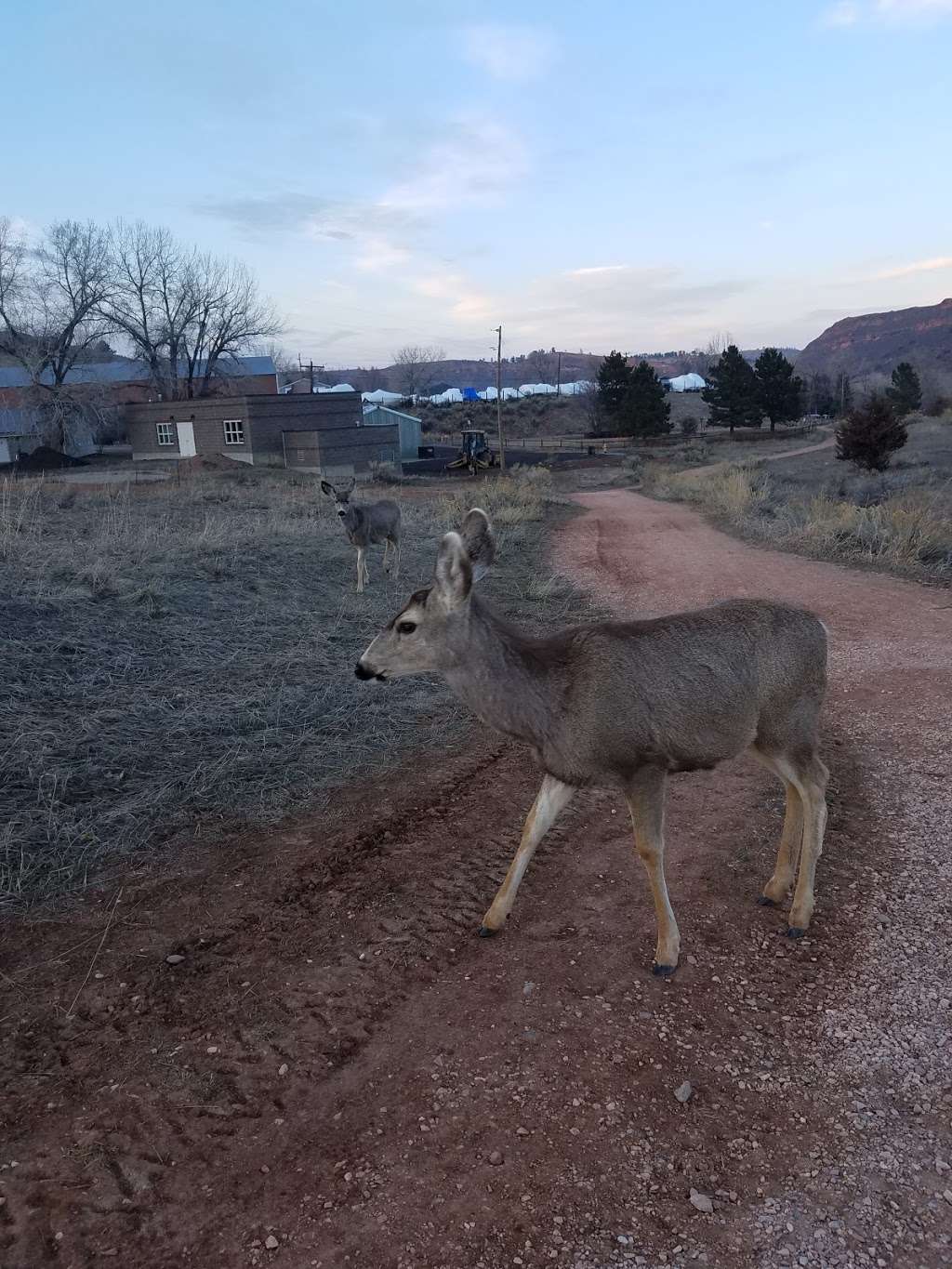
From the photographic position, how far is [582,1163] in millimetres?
3418

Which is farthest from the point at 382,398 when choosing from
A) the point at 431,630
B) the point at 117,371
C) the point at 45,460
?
the point at 431,630

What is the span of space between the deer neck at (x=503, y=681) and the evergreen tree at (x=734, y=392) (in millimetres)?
73007

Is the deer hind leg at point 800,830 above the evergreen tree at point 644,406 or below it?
below

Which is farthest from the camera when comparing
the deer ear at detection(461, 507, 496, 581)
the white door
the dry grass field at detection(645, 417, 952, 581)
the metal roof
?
the metal roof

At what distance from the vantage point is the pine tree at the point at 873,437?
39188 mm

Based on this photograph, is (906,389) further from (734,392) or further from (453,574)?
(453,574)

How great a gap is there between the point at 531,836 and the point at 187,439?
6092 cm

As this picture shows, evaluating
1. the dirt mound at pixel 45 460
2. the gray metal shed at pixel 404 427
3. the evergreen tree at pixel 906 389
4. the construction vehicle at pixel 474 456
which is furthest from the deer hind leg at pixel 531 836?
the evergreen tree at pixel 906 389

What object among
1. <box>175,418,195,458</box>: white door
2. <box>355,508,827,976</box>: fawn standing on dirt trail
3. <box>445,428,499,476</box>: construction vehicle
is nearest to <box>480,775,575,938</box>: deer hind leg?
<box>355,508,827,976</box>: fawn standing on dirt trail

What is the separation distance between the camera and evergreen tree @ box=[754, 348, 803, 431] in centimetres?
7200

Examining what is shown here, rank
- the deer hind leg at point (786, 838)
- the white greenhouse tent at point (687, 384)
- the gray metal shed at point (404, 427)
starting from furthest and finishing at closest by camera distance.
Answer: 1. the white greenhouse tent at point (687, 384)
2. the gray metal shed at point (404, 427)
3. the deer hind leg at point (786, 838)

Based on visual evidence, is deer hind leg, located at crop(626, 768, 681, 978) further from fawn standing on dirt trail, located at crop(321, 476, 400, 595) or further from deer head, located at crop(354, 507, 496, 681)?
fawn standing on dirt trail, located at crop(321, 476, 400, 595)

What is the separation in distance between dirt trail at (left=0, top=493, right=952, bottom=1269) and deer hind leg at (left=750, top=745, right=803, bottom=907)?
0.17 meters

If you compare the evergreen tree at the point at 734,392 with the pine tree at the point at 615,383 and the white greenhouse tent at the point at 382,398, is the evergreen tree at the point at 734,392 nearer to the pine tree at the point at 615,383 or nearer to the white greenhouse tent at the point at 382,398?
the pine tree at the point at 615,383
